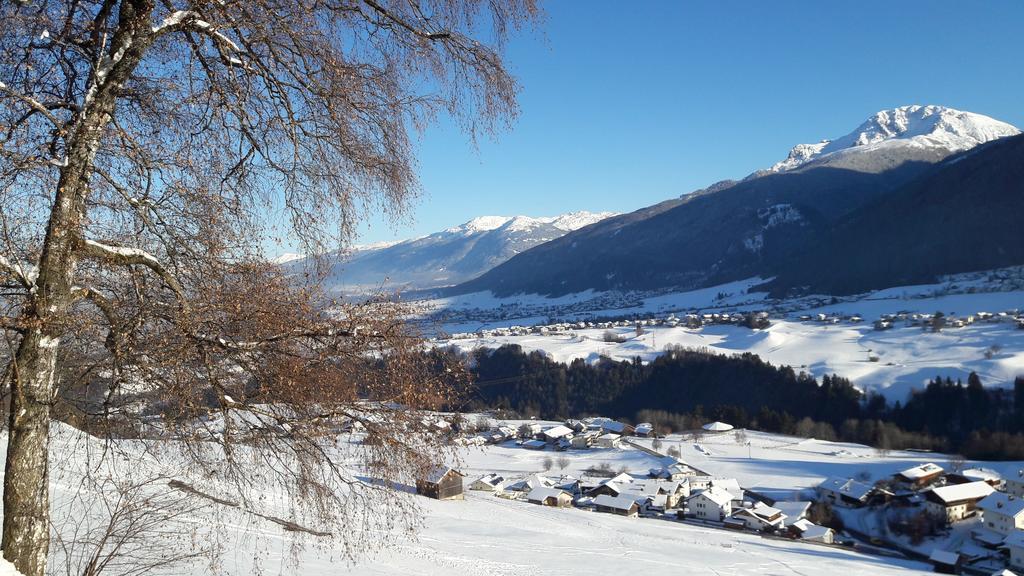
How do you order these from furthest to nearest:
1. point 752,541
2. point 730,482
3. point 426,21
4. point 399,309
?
point 730,482 < point 752,541 < point 426,21 < point 399,309

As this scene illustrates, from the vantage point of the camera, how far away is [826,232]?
372 ft

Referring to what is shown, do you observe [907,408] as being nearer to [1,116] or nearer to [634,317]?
[1,116]

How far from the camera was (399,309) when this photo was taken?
236 centimetres

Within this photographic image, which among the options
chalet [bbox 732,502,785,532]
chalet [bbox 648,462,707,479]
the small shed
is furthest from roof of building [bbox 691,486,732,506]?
the small shed

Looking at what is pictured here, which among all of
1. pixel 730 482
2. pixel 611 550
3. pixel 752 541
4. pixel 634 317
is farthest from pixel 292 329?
pixel 634 317

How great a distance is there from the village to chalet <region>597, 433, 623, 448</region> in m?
3.89

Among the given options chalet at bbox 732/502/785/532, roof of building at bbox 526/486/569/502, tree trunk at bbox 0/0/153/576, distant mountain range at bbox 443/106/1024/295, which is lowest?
chalet at bbox 732/502/785/532

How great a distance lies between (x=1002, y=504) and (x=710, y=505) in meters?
8.53

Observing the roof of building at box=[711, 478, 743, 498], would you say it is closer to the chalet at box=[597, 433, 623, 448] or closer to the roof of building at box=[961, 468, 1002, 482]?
the roof of building at box=[961, 468, 1002, 482]

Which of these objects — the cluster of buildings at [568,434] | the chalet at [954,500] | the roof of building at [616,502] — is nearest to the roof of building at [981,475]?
the chalet at [954,500]

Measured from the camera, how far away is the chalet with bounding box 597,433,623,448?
107 feet

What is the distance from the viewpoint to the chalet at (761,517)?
18812mm

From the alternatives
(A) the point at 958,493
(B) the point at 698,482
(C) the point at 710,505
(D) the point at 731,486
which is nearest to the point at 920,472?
(A) the point at 958,493

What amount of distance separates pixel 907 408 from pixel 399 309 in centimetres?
4013
